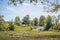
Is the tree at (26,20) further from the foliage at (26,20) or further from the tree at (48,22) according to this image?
the tree at (48,22)

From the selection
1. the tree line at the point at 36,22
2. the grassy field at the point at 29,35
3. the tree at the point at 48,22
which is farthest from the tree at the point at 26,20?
the tree at the point at 48,22

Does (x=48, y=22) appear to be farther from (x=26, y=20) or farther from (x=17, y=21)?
Answer: (x=17, y=21)

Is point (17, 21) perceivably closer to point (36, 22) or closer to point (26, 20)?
point (26, 20)

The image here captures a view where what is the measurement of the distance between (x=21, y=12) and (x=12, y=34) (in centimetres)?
43

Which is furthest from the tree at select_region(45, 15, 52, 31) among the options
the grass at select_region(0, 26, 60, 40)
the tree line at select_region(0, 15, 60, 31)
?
the grass at select_region(0, 26, 60, 40)

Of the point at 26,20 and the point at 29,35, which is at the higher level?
the point at 26,20

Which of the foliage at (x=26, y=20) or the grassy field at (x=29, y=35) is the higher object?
the foliage at (x=26, y=20)

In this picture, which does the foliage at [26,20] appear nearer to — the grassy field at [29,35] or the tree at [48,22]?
the grassy field at [29,35]

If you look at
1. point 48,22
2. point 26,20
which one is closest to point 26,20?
point 26,20

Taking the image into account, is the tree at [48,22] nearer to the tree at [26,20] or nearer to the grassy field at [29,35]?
the grassy field at [29,35]

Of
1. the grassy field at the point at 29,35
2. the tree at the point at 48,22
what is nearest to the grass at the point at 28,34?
the grassy field at the point at 29,35

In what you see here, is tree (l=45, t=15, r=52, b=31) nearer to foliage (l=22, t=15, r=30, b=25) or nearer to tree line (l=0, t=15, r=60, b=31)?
tree line (l=0, t=15, r=60, b=31)

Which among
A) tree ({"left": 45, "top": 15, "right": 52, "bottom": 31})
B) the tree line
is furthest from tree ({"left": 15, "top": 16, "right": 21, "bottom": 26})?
tree ({"left": 45, "top": 15, "right": 52, "bottom": 31})

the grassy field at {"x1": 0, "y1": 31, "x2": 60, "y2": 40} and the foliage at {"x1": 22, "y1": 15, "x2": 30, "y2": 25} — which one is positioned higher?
→ the foliage at {"x1": 22, "y1": 15, "x2": 30, "y2": 25}
